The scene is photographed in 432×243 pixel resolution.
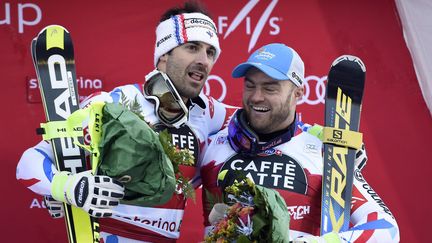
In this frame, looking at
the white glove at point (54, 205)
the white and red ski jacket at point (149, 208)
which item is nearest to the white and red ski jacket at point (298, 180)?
the white and red ski jacket at point (149, 208)

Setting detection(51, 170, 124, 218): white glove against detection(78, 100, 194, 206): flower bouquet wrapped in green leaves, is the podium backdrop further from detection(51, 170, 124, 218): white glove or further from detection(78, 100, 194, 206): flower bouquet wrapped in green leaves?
detection(78, 100, 194, 206): flower bouquet wrapped in green leaves

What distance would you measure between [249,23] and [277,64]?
1403 mm

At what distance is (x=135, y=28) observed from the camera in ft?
17.0

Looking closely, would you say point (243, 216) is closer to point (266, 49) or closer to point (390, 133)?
point (266, 49)

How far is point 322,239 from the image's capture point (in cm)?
357

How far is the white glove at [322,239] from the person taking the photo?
3.48 meters

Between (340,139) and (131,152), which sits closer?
(131,152)

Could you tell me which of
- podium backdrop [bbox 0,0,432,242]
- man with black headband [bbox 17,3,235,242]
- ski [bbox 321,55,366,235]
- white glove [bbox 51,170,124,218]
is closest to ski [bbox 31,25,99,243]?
man with black headband [bbox 17,3,235,242]

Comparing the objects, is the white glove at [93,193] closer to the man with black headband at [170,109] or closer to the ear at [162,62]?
the man with black headband at [170,109]

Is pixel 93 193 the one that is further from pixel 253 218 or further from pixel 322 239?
pixel 322 239

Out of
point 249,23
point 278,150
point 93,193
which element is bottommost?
point 93,193

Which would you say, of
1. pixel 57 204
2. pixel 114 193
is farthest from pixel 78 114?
pixel 114 193

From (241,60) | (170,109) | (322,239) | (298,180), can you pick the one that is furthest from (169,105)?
(241,60)

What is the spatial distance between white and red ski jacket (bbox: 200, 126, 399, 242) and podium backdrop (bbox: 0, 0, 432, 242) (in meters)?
1.24
